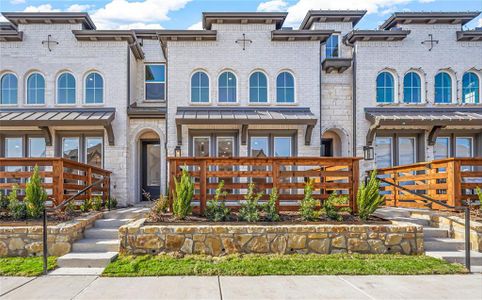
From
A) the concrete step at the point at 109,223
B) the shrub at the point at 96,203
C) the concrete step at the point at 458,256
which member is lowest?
the concrete step at the point at 458,256

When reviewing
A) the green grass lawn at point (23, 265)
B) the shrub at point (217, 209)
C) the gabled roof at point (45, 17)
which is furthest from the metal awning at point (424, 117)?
the gabled roof at point (45, 17)

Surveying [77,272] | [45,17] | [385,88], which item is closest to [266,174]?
[77,272]

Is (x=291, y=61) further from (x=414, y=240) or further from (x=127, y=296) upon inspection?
(x=127, y=296)

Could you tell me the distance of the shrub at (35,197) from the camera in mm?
6961

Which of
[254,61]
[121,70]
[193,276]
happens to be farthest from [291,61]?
[193,276]

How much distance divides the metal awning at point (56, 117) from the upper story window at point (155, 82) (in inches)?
81.5

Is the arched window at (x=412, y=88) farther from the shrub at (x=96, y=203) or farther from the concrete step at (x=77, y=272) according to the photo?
the concrete step at (x=77, y=272)

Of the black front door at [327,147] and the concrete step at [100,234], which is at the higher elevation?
the black front door at [327,147]

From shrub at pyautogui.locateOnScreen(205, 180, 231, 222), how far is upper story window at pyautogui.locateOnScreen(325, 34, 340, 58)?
8.16 metres

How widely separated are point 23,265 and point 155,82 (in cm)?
871

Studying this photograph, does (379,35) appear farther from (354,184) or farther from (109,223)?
(109,223)

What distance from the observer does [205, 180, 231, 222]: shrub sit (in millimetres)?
6965

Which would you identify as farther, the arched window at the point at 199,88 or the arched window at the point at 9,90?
the arched window at the point at 199,88

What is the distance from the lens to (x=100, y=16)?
12.8m
